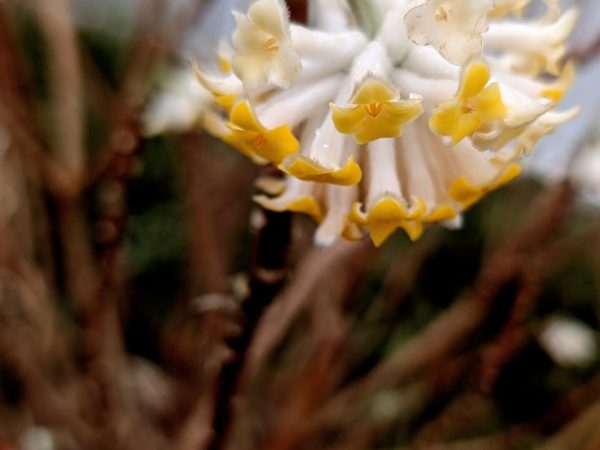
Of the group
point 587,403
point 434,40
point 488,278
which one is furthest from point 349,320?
point 434,40

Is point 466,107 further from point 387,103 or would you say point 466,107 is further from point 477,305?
point 477,305

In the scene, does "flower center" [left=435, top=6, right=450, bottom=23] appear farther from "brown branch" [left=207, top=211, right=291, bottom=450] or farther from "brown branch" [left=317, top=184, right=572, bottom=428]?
"brown branch" [left=317, top=184, right=572, bottom=428]

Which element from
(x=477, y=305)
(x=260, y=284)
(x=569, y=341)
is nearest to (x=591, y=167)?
(x=477, y=305)

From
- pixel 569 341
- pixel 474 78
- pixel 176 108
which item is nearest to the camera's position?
pixel 474 78

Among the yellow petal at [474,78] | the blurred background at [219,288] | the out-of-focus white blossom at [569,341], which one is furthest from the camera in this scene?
the out-of-focus white blossom at [569,341]

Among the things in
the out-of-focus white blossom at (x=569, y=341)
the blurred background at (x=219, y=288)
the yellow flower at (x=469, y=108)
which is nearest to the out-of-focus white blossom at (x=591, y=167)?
the blurred background at (x=219, y=288)

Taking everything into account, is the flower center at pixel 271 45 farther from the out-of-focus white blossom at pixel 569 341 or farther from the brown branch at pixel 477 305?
the out-of-focus white blossom at pixel 569 341
